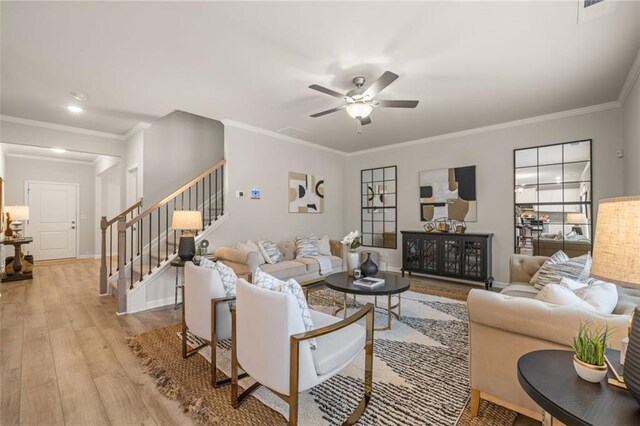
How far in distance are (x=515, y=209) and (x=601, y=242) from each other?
4448 mm

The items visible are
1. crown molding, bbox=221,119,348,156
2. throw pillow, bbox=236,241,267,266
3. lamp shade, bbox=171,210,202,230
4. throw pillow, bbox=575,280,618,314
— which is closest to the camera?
throw pillow, bbox=575,280,618,314

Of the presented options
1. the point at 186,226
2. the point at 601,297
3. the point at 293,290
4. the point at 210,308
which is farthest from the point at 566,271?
the point at 186,226

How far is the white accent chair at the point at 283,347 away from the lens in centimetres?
155

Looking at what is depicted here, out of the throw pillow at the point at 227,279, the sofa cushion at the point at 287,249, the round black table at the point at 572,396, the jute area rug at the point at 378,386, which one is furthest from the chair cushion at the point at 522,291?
the sofa cushion at the point at 287,249

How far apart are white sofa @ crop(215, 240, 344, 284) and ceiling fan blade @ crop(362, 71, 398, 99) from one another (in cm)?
227

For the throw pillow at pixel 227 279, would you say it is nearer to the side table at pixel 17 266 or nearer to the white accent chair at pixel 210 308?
the white accent chair at pixel 210 308

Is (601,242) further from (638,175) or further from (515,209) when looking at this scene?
(515,209)

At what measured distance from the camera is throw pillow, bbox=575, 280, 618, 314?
Answer: 1.73 m

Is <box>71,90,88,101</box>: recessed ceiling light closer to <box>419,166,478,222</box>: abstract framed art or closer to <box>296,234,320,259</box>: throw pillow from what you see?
<box>296,234,320,259</box>: throw pillow

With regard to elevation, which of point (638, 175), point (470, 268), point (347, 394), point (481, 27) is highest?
point (481, 27)

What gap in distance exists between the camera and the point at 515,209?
16.2 ft

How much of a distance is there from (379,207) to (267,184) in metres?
2.65

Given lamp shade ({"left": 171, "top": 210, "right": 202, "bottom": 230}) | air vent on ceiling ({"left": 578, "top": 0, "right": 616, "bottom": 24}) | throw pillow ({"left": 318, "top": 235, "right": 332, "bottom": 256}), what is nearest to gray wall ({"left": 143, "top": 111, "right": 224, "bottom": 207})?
lamp shade ({"left": 171, "top": 210, "right": 202, "bottom": 230})

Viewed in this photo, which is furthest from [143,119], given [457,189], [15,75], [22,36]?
[457,189]
